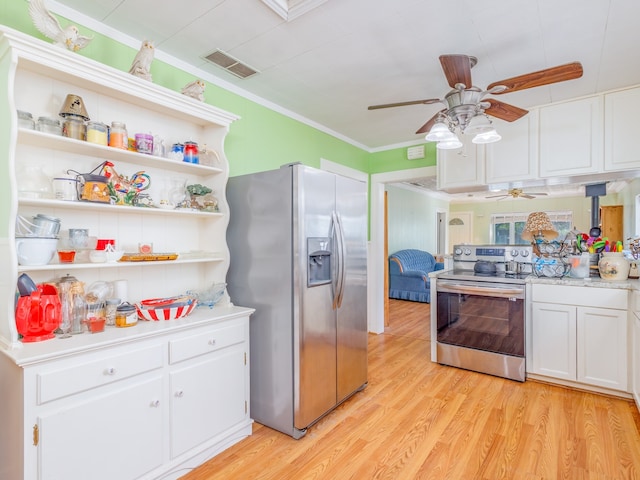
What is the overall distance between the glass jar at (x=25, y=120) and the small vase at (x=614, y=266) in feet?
13.3

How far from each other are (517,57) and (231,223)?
236 centimetres

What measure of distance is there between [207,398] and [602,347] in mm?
2981

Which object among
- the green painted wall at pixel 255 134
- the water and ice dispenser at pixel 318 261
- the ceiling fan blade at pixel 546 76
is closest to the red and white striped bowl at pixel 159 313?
the water and ice dispenser at pixel 318 261

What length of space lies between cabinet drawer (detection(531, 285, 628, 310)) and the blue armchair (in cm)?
357

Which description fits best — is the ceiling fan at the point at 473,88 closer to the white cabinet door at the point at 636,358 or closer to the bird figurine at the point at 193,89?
the bird figurine at the point at 193,89

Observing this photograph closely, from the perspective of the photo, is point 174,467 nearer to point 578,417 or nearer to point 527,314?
point 578,417

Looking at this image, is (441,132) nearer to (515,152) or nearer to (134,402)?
(515,152)

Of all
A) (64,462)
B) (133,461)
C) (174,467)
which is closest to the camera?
(64,462)

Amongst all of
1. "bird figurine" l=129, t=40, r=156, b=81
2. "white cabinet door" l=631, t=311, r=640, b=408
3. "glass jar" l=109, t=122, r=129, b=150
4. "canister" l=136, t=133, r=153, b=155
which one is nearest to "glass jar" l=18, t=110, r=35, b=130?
"glass jar" l=109, t=122, r=129, b=150

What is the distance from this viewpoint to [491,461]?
1.95 m

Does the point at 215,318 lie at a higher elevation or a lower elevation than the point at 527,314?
higher

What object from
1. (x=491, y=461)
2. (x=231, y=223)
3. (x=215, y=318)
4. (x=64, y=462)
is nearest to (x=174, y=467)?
(x=64, y=462)

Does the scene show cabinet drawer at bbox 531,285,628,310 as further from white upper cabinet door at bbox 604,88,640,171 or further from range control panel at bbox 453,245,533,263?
white upper cabinet door at bbox 604,88,640,171

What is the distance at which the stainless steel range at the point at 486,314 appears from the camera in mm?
2973
